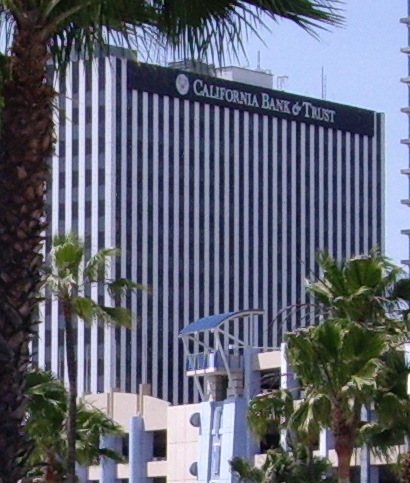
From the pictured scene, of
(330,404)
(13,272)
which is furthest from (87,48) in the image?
(330,404)

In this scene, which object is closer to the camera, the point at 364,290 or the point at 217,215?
the point at 364,290

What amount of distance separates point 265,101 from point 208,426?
A: 260ft

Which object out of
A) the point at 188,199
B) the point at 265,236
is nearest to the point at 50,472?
the point at 188,199

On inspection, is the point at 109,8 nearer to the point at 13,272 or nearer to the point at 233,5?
the point at 233,5

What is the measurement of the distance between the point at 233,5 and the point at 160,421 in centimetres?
6244

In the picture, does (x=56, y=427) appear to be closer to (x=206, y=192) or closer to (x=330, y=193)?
(x=206, y=192)

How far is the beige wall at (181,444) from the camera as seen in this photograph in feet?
230

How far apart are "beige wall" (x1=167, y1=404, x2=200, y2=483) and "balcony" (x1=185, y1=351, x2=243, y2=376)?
2380 mm

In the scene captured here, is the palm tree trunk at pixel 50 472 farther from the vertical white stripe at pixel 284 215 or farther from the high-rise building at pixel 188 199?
the vertical white stripe at pixel 284 215

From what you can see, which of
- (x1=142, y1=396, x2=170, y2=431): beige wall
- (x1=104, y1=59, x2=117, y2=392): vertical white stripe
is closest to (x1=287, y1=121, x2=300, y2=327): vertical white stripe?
(x1=104, y1=59, x2=117, y2=392): vertical white stripe

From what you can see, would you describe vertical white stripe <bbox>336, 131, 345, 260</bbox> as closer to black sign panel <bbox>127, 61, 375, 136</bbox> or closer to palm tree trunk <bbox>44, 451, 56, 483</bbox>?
black sign panel <bbox>127, 61, 375, 136</bbox>

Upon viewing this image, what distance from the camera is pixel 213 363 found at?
6675 centimetres

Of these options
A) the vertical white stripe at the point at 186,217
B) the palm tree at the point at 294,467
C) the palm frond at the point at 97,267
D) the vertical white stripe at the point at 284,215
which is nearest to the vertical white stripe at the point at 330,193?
the vertical white stripe at the point at 284,215

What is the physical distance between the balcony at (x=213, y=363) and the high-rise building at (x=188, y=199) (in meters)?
60.8
